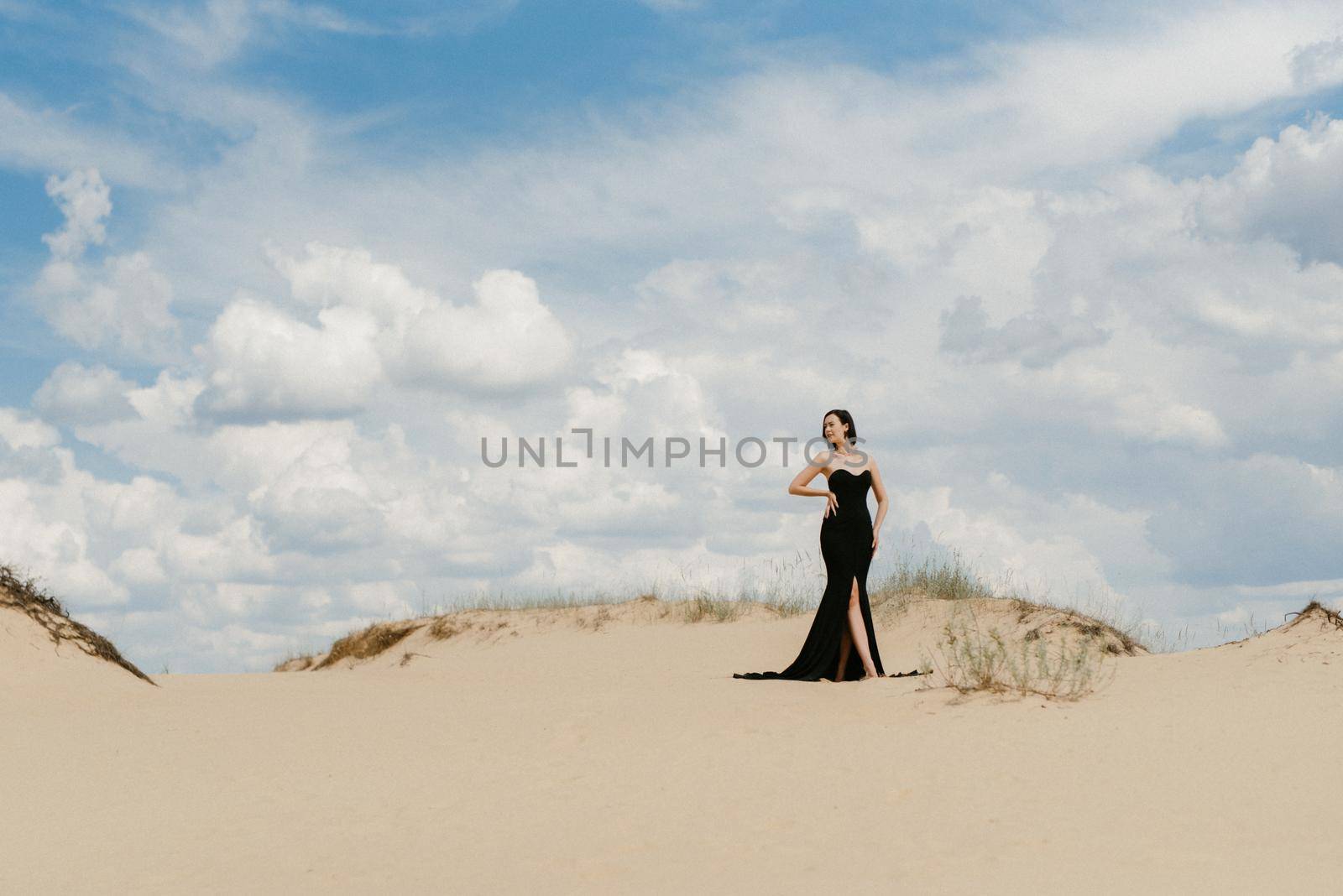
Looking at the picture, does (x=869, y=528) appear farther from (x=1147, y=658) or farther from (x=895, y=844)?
(x=895, y=844)

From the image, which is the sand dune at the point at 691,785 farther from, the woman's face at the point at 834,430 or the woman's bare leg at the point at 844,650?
the woman's face at the point at 834,430

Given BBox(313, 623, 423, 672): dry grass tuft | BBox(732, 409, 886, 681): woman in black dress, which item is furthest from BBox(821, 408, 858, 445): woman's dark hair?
BBox(313, 623, 423, 672): dry grass tuft

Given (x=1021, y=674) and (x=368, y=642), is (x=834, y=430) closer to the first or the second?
(x=1021, y=674)

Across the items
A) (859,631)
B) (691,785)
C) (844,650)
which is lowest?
(691,785)

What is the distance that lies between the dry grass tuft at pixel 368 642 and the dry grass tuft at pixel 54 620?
6.87 metres

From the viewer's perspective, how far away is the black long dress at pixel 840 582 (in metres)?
11.5

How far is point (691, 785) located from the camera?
7.27 m

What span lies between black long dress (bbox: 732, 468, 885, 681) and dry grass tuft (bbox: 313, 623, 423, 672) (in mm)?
10412

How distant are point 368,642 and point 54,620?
7776 mm

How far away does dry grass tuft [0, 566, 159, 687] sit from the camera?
12883mm

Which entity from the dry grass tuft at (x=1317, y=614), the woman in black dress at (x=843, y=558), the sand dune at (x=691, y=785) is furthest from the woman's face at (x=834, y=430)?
the dry grass tuft at (x=1317, y=614)

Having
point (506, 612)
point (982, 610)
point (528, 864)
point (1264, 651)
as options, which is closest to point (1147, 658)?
point (1264, 651)

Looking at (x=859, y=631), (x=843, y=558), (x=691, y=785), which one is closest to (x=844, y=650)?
(x=859, y=631)

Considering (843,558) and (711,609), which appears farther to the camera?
(711,609)
